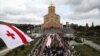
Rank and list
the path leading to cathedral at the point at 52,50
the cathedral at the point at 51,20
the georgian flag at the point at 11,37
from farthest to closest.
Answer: the cathedral at the point at 51,20
the path leading to cathedral at the point at 52,50
the georgian flag at the point at 11,37

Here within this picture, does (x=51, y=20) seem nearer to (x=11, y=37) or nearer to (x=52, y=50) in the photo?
(x=52, y=50)

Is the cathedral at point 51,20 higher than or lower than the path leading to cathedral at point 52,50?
higher

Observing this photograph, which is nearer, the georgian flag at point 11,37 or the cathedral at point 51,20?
the georgian flag at point 11,37

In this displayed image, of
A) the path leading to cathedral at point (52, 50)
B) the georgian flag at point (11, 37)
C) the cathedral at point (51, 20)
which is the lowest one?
the path leading to cathedral at point (52, 50)

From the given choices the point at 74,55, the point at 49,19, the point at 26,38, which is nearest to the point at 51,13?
the point at 49,19

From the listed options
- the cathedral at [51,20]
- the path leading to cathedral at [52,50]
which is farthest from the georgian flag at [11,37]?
the cathedral at [51,20]

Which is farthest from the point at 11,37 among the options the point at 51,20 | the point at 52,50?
the point at 51,20

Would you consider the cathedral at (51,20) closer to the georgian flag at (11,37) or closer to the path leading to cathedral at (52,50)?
the path leading to cathedral at (52,50)

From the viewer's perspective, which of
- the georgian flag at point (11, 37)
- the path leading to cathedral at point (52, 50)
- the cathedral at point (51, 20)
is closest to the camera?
the georgian flag at point (11, 37)

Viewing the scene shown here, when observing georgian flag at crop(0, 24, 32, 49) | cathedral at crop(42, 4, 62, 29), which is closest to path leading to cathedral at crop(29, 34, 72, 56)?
georgian flag at crop(0, 24, 32, 49)
